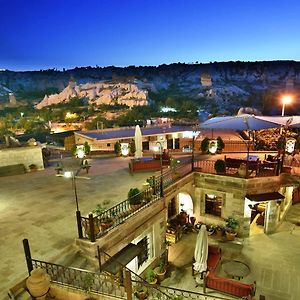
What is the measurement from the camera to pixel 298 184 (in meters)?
14.7

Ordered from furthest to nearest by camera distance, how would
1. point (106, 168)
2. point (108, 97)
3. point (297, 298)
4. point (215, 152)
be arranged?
point (108, 97), point (215, 152), point (106, 168), point (297, 298)

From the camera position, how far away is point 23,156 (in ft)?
54.1

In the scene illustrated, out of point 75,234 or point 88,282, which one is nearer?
point 88,282

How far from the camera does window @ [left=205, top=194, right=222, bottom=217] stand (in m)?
16.1

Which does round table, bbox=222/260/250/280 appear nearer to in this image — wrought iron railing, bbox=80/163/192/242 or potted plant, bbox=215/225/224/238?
potted plant, bbox=215/225/224/238

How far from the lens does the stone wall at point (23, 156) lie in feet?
52.5

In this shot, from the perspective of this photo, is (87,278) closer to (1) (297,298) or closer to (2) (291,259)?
(1) (297,298)

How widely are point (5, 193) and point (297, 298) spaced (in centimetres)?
1375

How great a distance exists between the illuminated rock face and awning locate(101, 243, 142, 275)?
213 feet

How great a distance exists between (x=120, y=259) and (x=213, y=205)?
9.50 m

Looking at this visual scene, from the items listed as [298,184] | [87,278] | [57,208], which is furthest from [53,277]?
[298,184]

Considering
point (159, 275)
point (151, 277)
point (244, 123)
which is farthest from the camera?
point (244, 123)

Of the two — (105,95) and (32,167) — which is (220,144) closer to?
(32,167)

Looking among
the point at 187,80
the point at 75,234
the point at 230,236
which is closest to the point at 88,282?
the point at 75,234
